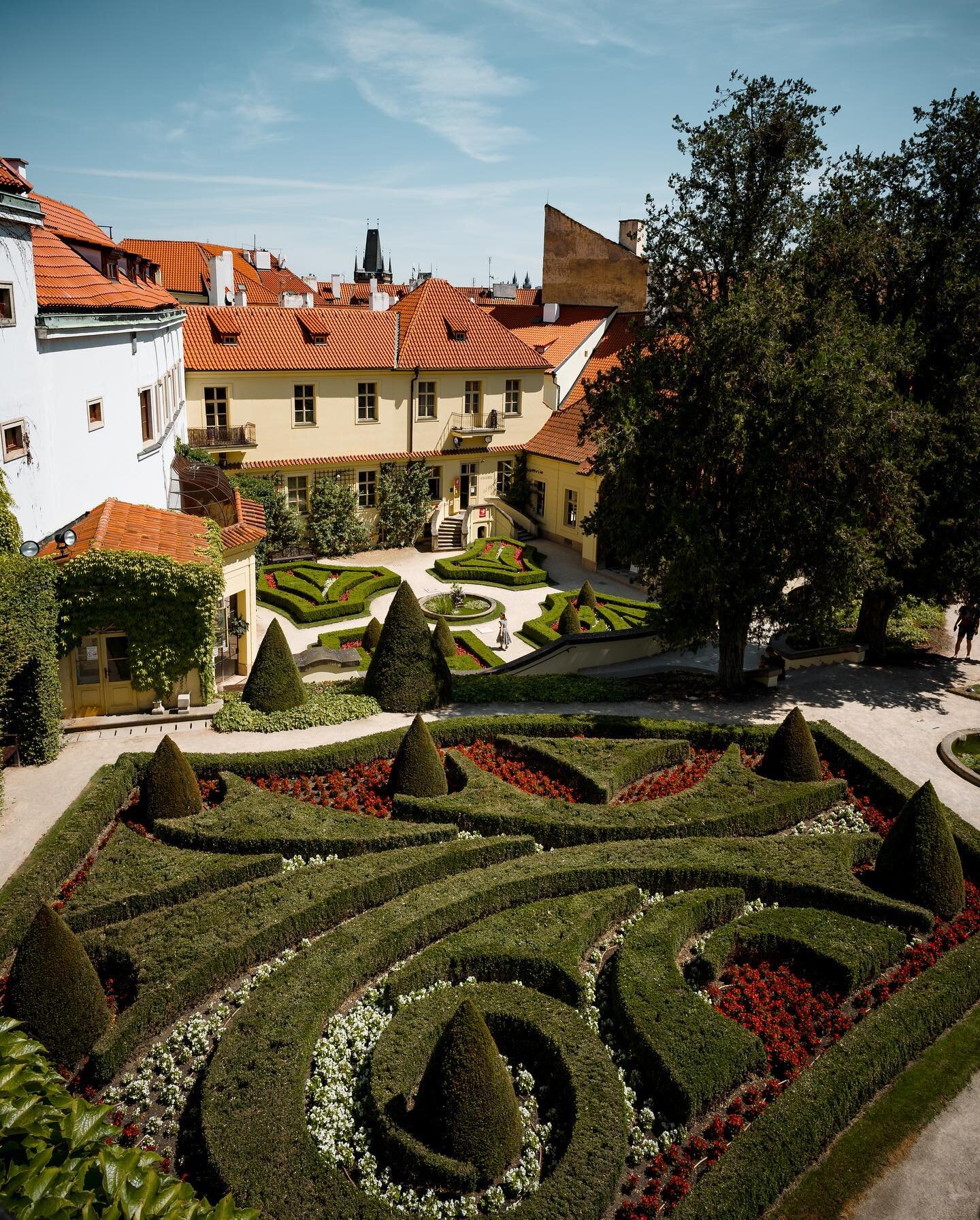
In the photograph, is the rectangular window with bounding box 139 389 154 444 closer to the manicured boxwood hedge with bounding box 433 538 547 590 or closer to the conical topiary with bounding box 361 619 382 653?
the conical topiary with bounding box 361 619 382 653

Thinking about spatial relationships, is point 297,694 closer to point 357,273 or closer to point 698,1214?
point 698,1214

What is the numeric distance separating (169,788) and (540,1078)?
825cm

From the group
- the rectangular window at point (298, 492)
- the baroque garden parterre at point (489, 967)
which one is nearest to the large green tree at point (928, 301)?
the baroque garden parterre at point (489, 967)

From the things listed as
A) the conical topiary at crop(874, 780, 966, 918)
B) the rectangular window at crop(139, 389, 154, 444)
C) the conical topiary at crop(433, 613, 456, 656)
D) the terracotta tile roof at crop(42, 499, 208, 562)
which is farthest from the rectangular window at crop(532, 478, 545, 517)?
the conical topiary at crop(874, 780, 966, 918)

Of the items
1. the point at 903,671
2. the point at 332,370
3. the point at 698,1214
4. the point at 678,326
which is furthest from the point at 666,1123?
the point at 332,370

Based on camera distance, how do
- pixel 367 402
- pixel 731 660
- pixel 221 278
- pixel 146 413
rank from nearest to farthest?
pixel 731 660 < pixel 146 413 < pixel 367 402 < pixel 221 278

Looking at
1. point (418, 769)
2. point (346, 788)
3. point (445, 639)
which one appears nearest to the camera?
point (418, 769)

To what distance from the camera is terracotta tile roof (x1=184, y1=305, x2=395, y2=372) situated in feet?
120

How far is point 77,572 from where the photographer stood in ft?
62.2

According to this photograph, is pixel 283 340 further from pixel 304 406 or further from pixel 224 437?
pixel 224 437

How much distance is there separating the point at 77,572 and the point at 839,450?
52.8 feet

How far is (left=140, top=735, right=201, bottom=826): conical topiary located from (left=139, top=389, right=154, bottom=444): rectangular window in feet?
44.0

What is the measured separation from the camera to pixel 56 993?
1110cm

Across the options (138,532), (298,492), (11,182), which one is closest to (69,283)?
(11,182)
